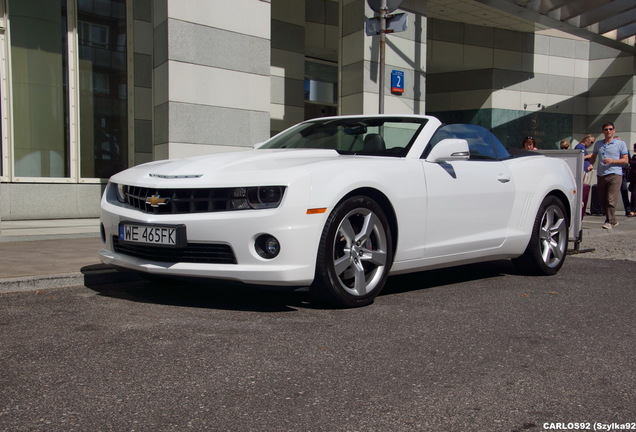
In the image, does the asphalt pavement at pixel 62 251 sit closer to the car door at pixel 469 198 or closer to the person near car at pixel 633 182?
the car door at pixel 469 198

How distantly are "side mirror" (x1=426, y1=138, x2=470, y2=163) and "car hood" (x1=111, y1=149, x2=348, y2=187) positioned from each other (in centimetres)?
68

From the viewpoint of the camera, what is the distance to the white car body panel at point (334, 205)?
161 inches

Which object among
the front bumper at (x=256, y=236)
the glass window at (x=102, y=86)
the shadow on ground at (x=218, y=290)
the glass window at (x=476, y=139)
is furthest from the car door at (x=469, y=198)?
the glass window at (x=102, y=86)

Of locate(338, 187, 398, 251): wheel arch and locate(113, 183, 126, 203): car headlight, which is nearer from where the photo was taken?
locate(338, 187, 398, 251): wheel arch

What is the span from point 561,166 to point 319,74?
1072 cm

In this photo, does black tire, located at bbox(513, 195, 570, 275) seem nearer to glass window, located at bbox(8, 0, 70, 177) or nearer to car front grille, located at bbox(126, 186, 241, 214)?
car front grille, located at bbox(126, 186, 241, 214)

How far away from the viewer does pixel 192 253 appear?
425 centimetres

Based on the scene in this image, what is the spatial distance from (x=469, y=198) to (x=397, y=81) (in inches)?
286

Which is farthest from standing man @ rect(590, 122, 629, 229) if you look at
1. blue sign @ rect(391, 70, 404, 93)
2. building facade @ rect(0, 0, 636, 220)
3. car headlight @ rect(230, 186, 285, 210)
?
car headlight @ rect(230, 186, 285, 210)

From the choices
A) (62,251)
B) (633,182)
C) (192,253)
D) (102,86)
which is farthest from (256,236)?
(633,182)

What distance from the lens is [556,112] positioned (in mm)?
20453

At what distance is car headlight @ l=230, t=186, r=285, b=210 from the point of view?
13.5 feet

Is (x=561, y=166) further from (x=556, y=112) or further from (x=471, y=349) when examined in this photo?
(x=556, y=112)

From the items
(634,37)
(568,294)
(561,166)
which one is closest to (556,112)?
(634,37)
